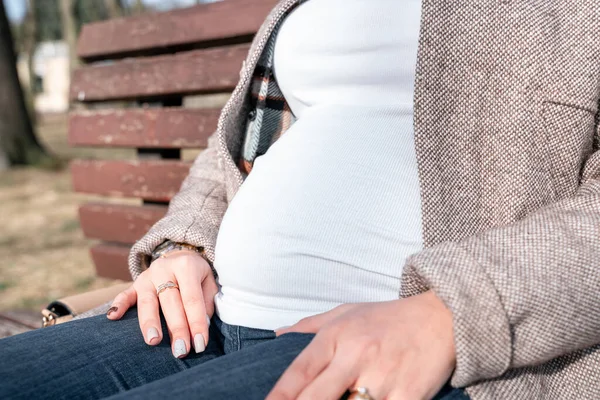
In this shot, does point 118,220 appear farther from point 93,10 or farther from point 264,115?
point 93,10

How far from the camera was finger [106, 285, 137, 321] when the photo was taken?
1322mm

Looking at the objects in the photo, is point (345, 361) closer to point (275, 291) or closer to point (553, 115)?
point (275, 291)

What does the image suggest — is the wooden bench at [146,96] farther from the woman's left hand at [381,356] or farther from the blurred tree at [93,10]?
the blurred tree at [93,10]

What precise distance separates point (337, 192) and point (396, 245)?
149mm

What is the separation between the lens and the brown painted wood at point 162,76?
A: 7.14 ft

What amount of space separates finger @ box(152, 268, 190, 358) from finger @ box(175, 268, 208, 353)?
1 centimetres

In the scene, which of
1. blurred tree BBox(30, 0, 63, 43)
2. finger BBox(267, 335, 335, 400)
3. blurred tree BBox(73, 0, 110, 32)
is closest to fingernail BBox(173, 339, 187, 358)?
finger BBox(267, 335, 335, 400)

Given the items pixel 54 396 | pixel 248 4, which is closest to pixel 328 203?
pixel 54 396

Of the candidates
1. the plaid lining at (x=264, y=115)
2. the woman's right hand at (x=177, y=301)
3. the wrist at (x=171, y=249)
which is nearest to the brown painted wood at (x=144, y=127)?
the plaid lining at (x=264, y=115)

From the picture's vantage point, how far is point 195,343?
122cm

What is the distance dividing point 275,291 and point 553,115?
606 mm

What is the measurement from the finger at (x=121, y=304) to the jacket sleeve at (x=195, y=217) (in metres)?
0.14

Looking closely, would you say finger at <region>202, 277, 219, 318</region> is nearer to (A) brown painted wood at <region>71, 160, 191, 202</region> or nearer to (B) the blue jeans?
(B) the blue jeans

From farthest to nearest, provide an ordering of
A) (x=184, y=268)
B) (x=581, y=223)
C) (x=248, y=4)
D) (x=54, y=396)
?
(x=248, y=4) < (x=184, y=268) < (x=54, y=396) < (x=581, y=223)
